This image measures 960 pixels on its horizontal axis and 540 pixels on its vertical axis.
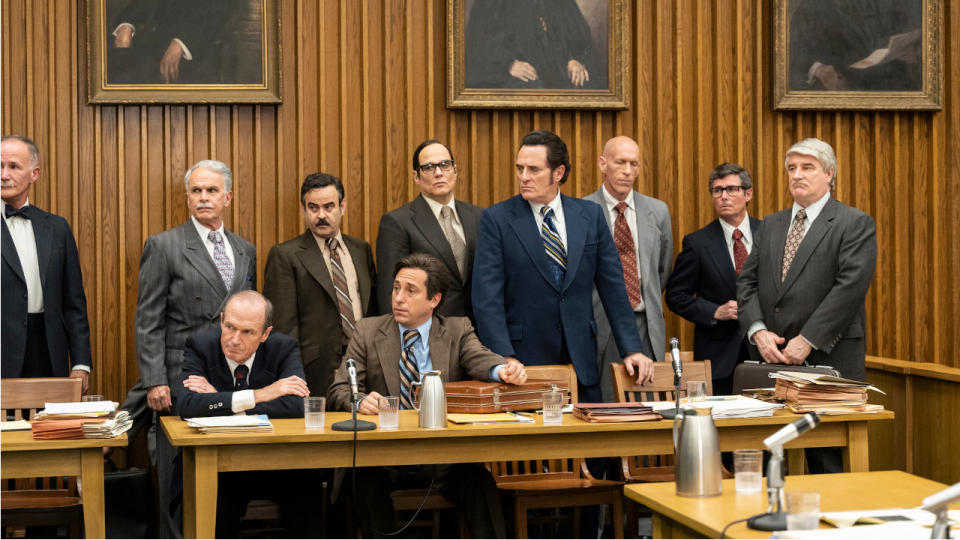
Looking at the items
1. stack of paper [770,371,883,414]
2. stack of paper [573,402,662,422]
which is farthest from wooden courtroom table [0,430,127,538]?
stack of paper [770,371,883,414]

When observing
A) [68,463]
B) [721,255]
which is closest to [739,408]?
[721,255]

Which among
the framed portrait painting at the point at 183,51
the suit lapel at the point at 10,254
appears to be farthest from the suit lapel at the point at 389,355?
the framed portrait painting at the point at 183,51

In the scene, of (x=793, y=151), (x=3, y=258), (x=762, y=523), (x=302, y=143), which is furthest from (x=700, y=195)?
(x=762, y=523)

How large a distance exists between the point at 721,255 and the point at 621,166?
2.24 ft

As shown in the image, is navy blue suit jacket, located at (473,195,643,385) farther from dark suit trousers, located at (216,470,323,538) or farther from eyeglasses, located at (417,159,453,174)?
dark suit trousers, located at (216,470,323,538)

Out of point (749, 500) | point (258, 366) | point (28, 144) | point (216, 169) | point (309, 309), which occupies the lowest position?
point (749, 500)

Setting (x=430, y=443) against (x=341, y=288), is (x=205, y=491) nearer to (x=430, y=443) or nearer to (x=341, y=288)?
(x=430, y=443)

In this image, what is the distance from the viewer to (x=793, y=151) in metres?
4.73

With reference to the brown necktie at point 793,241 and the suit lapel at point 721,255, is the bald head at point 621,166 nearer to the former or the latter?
the suit lapel at point 721,255

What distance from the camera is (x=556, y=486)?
3998 millimetres

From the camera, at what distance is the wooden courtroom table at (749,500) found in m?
2.41

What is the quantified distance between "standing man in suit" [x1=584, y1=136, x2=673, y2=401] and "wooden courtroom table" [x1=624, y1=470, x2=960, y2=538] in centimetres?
239

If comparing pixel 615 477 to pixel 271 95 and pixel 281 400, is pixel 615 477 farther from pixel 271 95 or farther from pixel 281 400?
pixel 271 95

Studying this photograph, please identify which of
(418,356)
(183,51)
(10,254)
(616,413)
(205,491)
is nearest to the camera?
(205,491)
